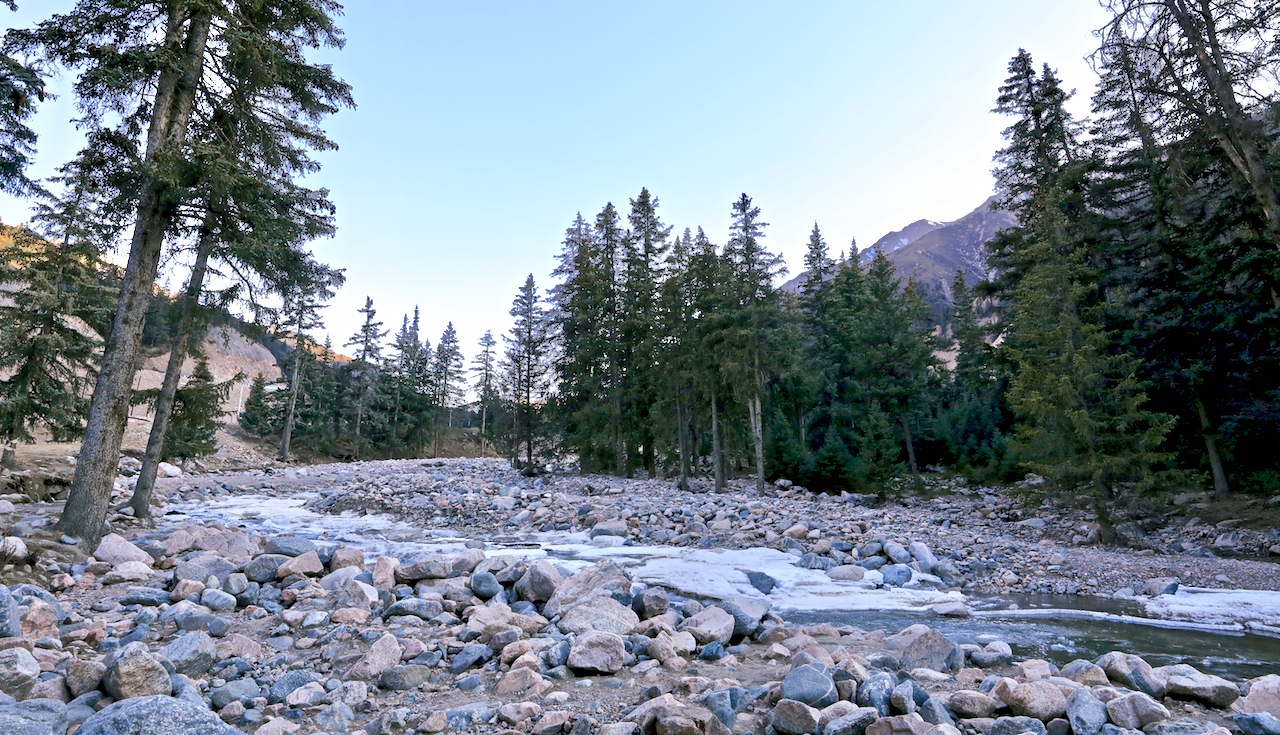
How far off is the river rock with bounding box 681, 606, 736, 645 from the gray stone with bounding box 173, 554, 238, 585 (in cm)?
535

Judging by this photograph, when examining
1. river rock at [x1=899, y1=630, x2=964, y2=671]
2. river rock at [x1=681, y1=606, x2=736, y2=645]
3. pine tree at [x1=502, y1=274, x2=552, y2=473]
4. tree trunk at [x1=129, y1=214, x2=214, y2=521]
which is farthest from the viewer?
pine tree at [x1=502, y1=274, x2=552, y2=473]

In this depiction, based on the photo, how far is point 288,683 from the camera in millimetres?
4031

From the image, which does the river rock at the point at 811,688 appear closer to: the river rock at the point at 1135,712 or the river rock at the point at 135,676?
the river rock at the point at 1135,712

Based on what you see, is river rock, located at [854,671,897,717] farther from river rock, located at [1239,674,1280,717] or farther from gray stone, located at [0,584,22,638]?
gray stone, located at [0,584,22,638]

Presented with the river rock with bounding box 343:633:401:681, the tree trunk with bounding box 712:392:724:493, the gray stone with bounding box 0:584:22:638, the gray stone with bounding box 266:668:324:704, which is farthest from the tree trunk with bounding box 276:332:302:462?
the gray stone with bounding box 266:668:324:704

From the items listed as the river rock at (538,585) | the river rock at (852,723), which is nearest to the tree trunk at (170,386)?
the river rock at (538,585)

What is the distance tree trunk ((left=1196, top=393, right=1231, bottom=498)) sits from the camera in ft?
52.2

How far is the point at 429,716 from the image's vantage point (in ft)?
11.9

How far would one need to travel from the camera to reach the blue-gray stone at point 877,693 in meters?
3.76

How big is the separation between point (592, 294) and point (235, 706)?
80.3 feet

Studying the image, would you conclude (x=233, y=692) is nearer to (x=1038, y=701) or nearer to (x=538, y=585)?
(x=538, y=585)

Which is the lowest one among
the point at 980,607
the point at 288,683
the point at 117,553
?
the point at 980,607

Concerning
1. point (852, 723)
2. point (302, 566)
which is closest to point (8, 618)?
point (302, 566)

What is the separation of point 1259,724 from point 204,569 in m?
9.50
